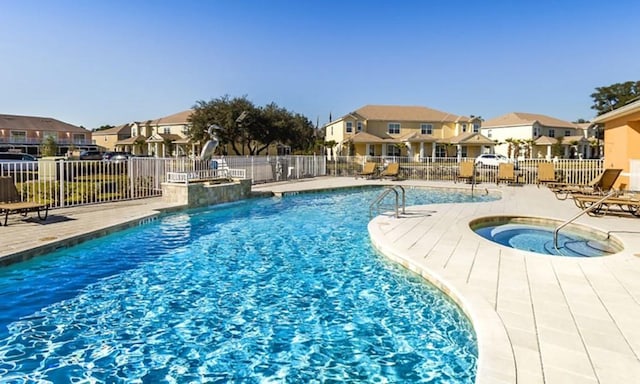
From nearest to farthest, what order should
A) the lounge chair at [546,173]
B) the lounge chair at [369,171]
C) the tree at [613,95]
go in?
the lounge chair at [546,173] < the lounge chair at [369,171] < the tree at [613,95]

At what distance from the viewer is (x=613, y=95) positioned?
54.5 meters

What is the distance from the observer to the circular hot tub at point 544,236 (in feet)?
22.7

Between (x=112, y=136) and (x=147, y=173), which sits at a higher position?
(x=112, y=136)

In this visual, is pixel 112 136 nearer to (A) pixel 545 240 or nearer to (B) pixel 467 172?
(B) pixel 467 172

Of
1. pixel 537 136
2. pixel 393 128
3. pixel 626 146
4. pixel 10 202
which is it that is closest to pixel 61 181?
pixel 10 202

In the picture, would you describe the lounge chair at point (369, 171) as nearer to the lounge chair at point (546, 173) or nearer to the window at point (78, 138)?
the lounge chair at point (546, 173)

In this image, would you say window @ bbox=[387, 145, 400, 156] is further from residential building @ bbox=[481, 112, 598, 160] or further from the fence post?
the fence post

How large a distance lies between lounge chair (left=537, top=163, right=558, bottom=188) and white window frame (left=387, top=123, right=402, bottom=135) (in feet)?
83.8

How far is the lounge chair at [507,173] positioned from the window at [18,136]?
57.6 meters

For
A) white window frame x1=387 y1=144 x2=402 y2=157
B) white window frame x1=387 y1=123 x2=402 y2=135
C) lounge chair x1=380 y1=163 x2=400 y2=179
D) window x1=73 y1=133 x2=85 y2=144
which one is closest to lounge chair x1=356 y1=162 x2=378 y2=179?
lounge chair x1=380 y1=163 x2=400 y2=179

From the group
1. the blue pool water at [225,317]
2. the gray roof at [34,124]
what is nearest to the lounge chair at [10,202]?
the blue pool water at [225,317]

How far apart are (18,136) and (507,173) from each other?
5924 cm

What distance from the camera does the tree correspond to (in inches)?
2064

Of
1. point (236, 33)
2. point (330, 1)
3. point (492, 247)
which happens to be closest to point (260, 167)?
point (236, 33)
